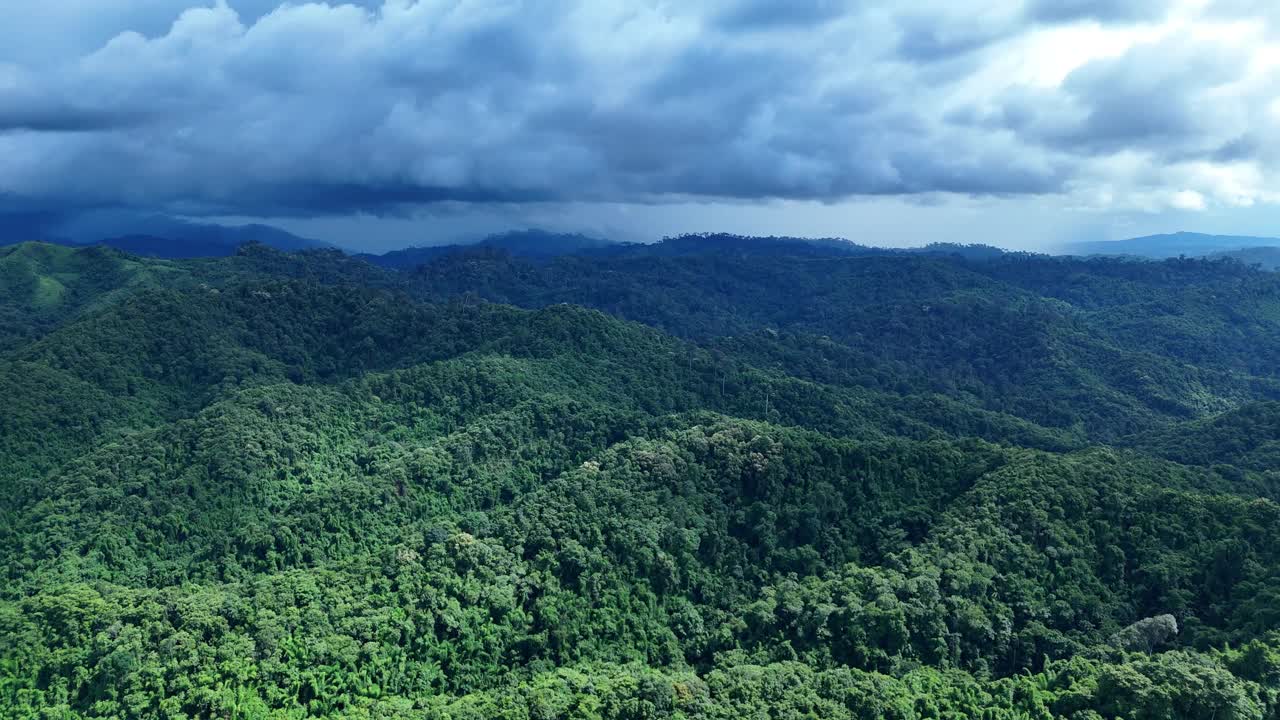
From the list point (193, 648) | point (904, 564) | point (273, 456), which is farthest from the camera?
point (273, 456)

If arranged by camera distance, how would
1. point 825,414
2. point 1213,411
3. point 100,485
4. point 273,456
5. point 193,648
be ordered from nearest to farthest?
point 193,648 → point 100,485 → point 273,456 → point 825,414 → point 1213,411

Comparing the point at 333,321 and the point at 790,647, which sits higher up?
the point at 333,321

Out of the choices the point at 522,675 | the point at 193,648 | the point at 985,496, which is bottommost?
the point at 522,675

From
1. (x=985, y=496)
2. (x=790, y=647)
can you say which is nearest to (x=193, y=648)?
(x=790, y=647)

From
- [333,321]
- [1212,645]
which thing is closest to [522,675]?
[1212,645]

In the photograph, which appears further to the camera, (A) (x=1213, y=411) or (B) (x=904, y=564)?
(A) (x=1213, y=411)

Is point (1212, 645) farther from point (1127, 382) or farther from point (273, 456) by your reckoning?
point (1127, 382)

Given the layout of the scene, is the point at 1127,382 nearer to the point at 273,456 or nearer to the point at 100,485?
the point at 273,456
